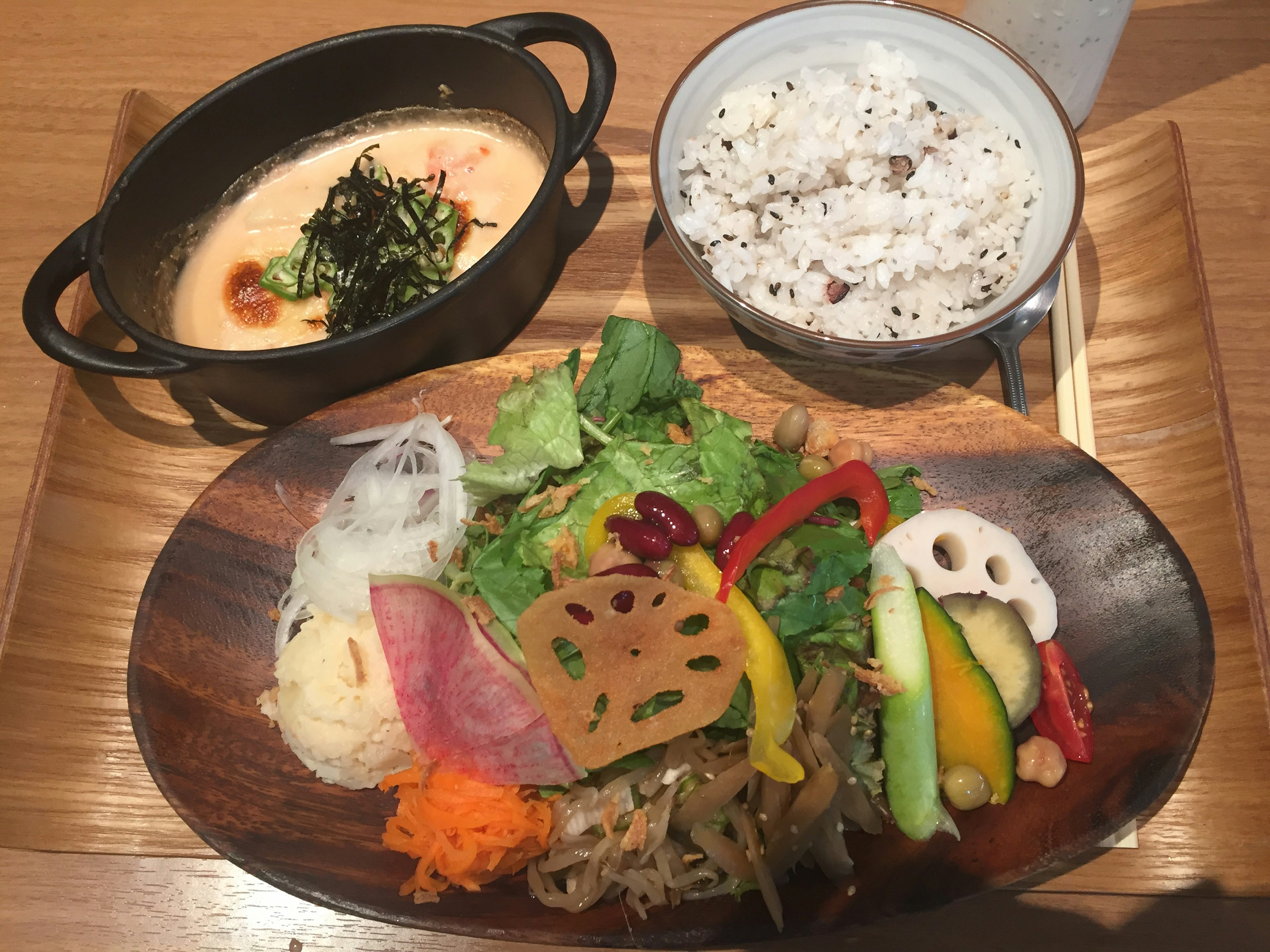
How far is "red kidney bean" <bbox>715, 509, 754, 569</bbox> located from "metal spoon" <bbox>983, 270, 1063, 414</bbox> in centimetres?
90

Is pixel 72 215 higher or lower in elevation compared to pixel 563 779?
higher

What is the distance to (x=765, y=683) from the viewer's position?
1.54 m

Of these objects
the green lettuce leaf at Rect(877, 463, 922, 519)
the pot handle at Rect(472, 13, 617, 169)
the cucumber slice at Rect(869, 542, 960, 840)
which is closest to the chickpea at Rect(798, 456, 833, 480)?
the green lettuce leaf at Rect(877, 463, 922, 519)

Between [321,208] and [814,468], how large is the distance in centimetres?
171

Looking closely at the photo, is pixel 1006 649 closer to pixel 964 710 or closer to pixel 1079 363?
pixel 964 710

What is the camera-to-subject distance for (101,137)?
2670 mm

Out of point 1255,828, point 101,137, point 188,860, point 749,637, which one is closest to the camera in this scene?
point 749,637

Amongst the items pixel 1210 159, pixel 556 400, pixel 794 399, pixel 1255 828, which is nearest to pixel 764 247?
pixel 794 399

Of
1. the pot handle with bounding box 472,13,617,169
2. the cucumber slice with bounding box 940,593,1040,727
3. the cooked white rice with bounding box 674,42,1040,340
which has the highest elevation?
the pot handle with bounding box 472,13,617,169

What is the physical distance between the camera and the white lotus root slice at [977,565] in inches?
69.9

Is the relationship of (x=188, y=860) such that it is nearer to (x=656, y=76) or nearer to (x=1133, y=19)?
(x=656, y=76)

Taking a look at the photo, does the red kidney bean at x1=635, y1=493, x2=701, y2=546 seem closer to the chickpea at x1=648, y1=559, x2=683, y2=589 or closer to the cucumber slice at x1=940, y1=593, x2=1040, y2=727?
the chickpea at x1=648, y1=559, x2=683, y2=589

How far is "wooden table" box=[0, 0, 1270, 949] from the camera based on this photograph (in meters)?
1.70

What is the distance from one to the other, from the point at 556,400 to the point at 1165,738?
5.09 feet
